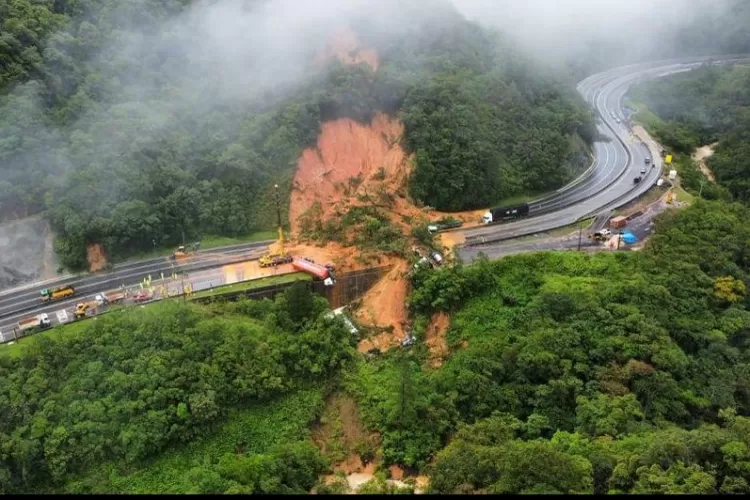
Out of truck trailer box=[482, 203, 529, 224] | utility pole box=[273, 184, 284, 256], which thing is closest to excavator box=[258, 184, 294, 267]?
utility pole box=[273, 184, 284, 256]

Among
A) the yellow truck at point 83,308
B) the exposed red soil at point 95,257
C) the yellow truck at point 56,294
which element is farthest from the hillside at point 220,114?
the yellow truck at point 83,308

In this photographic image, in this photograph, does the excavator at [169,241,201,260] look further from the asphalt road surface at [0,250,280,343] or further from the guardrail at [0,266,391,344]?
the guardrail at [0,266,391,344]

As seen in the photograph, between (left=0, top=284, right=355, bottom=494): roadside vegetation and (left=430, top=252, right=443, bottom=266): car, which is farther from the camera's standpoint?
(left=430, top=252, right=443, bottom=266): car

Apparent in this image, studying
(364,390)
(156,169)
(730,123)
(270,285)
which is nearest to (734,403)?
(364,390)

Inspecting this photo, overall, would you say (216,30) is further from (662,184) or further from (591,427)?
(591,427)

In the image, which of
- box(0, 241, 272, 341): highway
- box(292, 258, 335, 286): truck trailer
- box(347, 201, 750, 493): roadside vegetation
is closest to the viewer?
box(347, 201, 750, 493): roadside vegetation

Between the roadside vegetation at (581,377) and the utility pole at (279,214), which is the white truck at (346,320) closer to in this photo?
the roadside vegetation at (581,377)

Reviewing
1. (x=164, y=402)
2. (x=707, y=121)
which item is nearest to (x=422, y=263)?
(x=164, y=402)

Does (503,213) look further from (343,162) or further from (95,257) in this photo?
(95,257)
